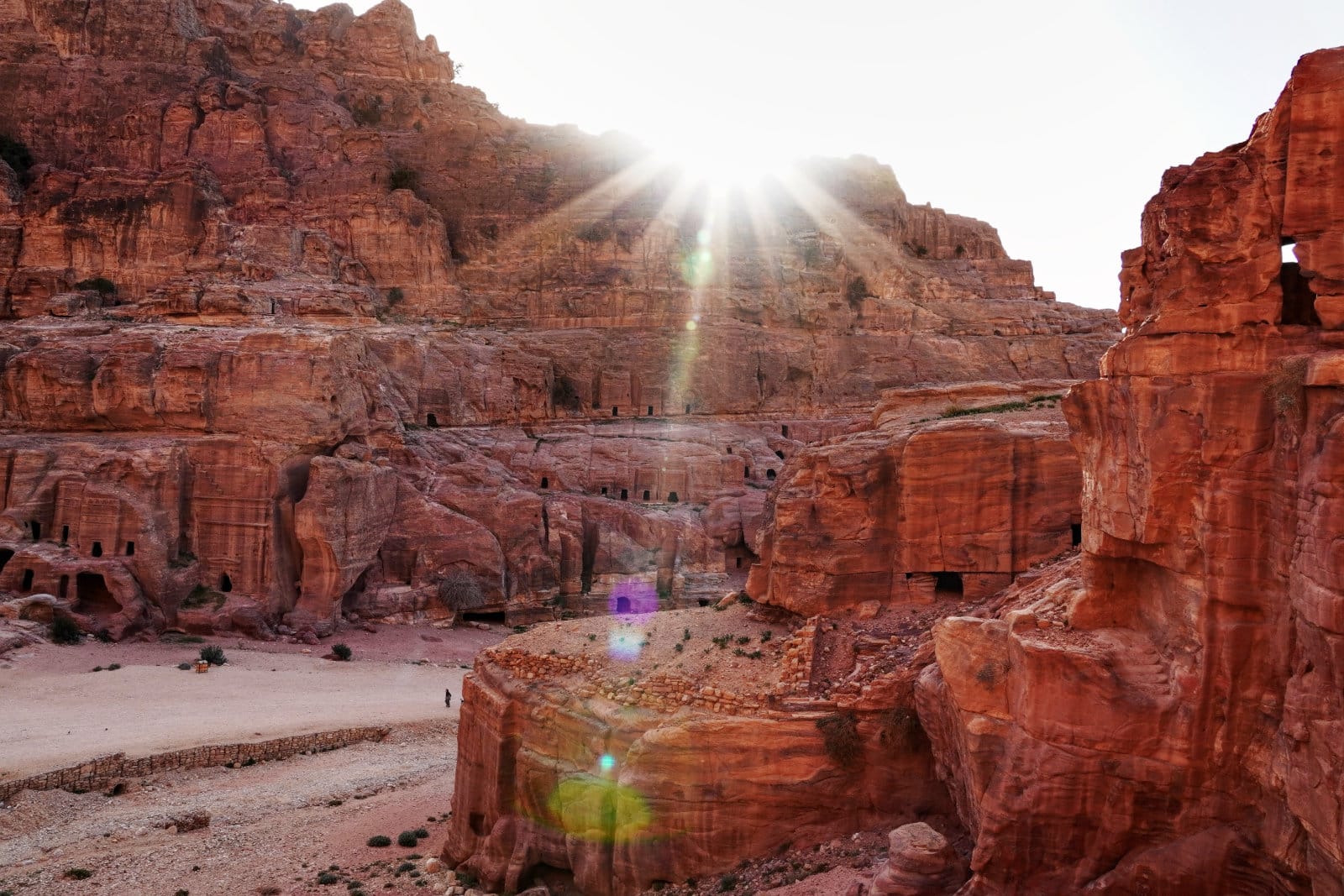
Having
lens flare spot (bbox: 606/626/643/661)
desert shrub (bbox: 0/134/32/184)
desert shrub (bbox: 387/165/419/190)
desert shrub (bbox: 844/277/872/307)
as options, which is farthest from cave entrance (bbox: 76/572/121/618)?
desert shrub (bbox: 844/277/872/307)

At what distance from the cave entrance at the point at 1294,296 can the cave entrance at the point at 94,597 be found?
37646 mm

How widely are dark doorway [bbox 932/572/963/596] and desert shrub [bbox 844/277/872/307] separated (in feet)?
148

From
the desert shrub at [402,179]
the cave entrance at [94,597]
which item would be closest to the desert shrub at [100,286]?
the desert shrub at [402,179]

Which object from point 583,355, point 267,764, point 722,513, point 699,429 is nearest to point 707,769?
point 267,764

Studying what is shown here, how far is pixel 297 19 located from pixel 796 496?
72084 mm

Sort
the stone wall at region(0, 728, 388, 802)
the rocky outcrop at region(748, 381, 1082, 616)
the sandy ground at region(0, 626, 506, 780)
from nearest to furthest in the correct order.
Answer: the rocky outcrop at region(748, 381, 1082, 616), the stone wall at region(0, 728, 388, 802), the sandy ground at region(0, 626, 506, 780)

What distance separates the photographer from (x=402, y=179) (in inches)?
2441

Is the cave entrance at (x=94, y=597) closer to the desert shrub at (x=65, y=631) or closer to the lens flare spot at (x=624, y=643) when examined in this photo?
the desert shrub at (x=65, y=631)

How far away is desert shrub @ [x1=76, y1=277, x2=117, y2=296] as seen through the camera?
2036 inches

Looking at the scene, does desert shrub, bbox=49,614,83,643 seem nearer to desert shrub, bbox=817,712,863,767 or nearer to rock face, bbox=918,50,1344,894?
desert shrub, bbox=817,712,863,767

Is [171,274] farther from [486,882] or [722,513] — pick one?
[486,882]

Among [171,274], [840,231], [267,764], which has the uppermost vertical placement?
[840,231]

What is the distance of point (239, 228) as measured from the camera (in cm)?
5472

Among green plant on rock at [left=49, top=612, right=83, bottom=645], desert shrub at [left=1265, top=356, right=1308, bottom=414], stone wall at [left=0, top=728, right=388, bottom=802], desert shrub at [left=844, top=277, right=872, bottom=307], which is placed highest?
desert shrub at [left=844, top=277, right=872, bottom=307]
